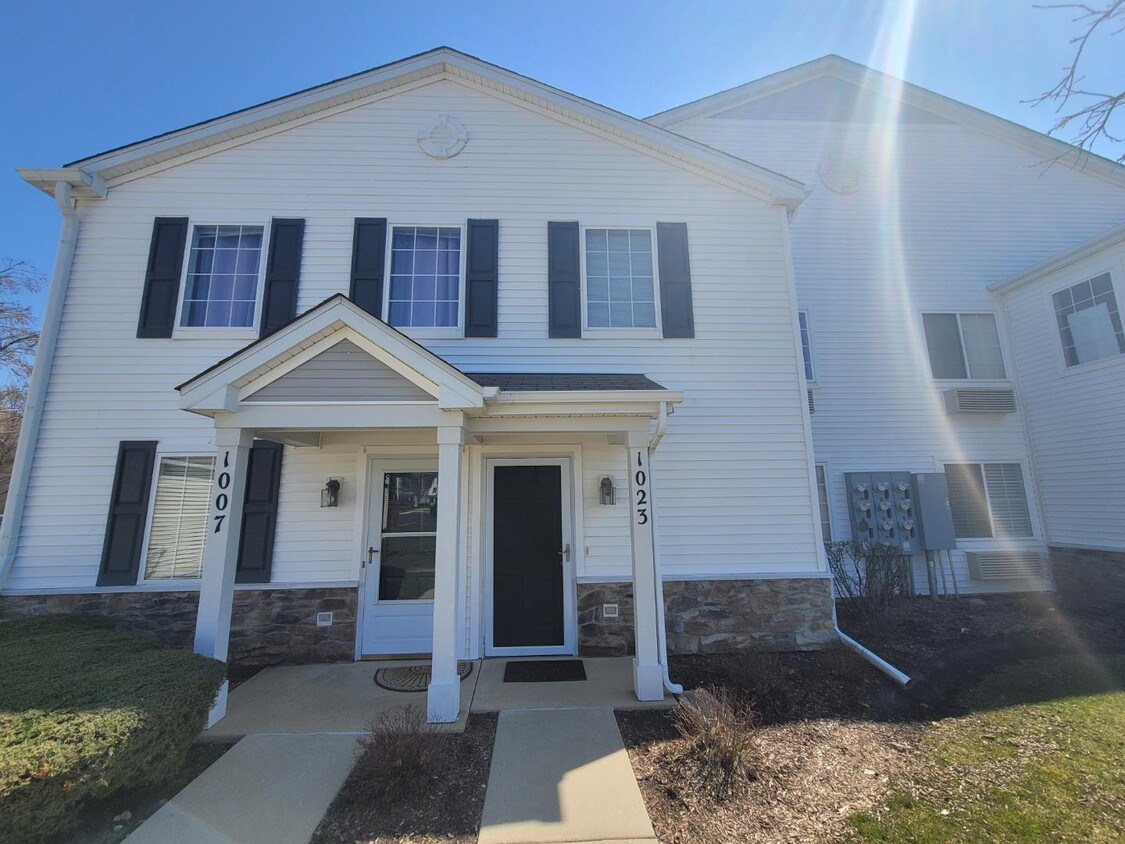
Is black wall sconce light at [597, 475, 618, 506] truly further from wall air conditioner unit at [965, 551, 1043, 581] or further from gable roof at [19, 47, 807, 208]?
wall air conditioner unit at [965, 551, 1043, 581]

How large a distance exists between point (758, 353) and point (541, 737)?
4903mm

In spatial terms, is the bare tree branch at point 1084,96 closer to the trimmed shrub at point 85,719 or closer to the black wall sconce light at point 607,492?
the black wall sconce light at point 607,492

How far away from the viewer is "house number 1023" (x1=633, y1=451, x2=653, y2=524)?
4577 mm

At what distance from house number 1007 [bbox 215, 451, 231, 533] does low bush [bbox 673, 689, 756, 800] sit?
13.8ft

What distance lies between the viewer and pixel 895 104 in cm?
937

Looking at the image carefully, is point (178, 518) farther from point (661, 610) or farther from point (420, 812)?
point (661, 610)

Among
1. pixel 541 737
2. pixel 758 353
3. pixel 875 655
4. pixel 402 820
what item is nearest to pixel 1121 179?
pixel 758 353

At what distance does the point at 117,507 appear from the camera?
540cm

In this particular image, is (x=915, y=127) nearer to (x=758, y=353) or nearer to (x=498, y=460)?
(x=758, y=353)

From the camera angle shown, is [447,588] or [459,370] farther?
[459,370]

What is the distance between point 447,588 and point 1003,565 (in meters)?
9.16

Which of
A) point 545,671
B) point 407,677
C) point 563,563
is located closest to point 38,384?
point 407,677

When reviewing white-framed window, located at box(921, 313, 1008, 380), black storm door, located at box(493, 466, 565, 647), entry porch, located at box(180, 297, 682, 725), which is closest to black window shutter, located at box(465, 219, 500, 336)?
entry porch, located at box(180, 297, 682, 725)

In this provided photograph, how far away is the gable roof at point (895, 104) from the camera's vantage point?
9.16 meters
